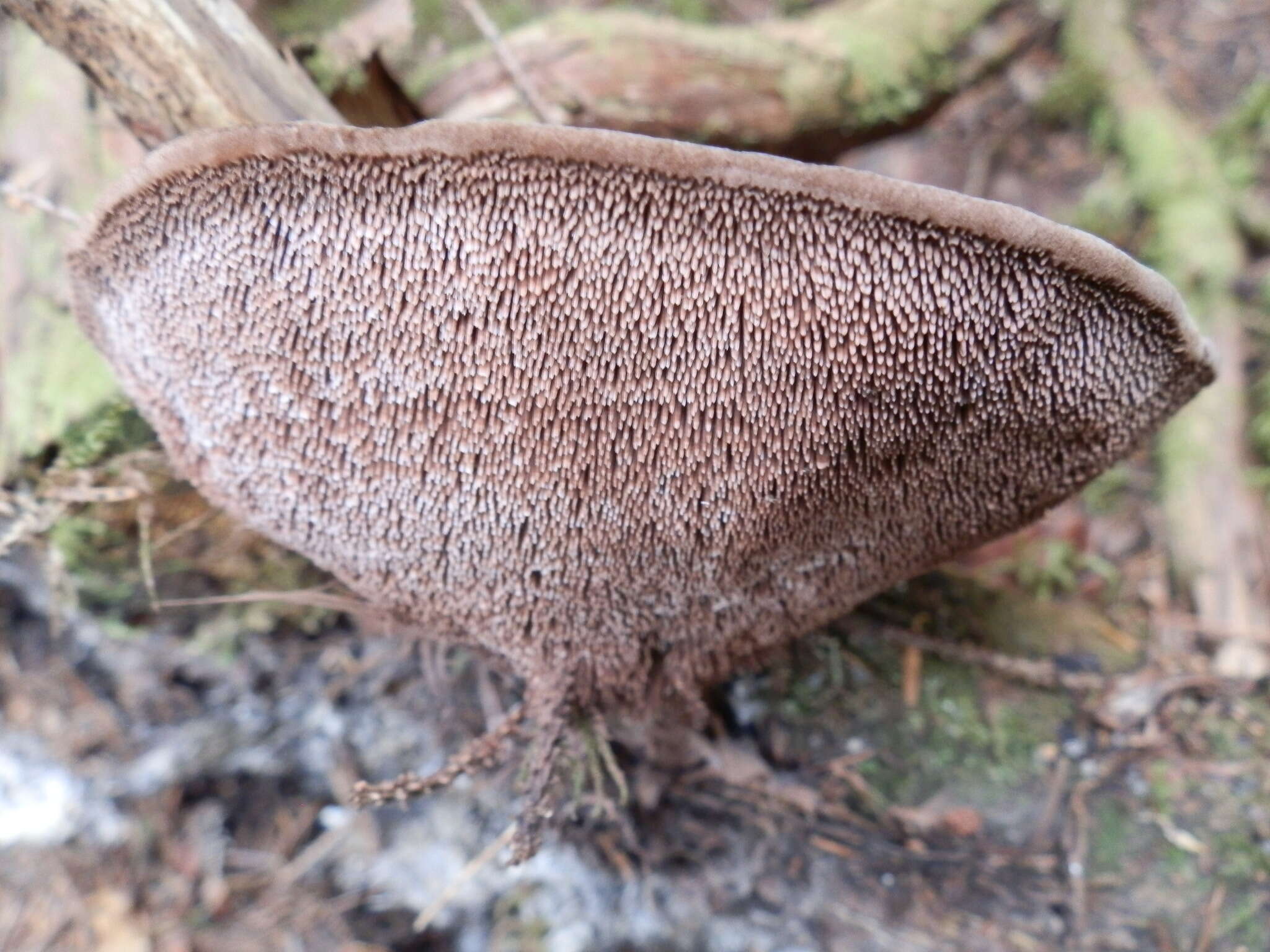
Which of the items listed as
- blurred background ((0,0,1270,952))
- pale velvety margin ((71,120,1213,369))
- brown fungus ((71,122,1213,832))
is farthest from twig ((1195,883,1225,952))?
pale velvety margin ((71,120,1213,369))

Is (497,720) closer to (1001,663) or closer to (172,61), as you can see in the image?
(1001,663)

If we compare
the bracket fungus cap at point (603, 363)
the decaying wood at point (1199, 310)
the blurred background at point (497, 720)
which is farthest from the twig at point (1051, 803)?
the bracket fungus cap at point (603, 363)

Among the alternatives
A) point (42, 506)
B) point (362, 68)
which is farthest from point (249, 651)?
point (362, 68)

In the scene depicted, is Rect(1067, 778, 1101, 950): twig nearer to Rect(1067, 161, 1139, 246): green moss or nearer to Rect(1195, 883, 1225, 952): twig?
Rect(1195, 883, 1225, 952): twig

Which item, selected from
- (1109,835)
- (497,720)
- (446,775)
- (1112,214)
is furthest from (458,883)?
(1112,214)

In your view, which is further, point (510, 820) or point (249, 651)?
point (249, 651)

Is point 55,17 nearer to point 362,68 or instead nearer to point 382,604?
point 362,68
